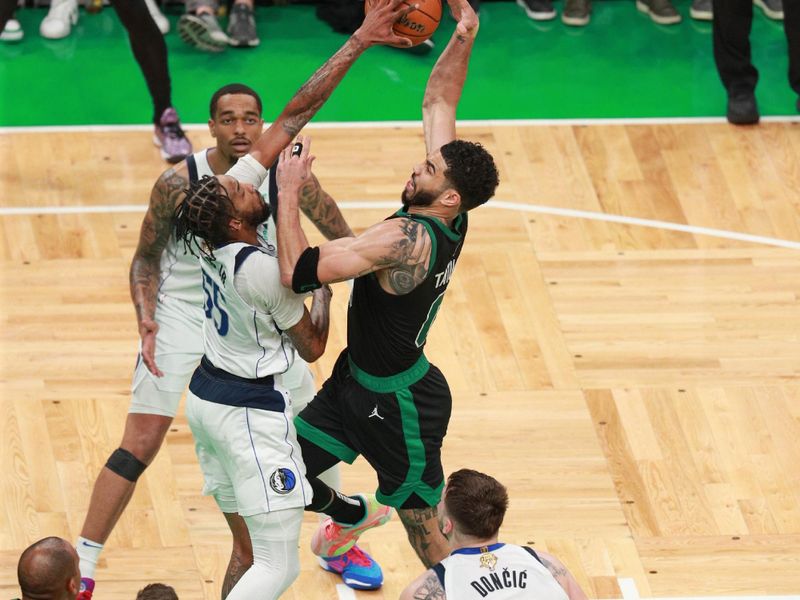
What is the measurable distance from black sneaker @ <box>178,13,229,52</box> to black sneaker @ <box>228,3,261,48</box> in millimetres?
67

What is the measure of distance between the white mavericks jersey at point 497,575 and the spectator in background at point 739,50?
5955 mm

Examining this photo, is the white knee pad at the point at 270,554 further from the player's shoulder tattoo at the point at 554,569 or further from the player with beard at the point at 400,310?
the player's shoulder tattoo at the point at 554,569

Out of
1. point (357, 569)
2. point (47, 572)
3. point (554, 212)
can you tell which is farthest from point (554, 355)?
point (47, 572)

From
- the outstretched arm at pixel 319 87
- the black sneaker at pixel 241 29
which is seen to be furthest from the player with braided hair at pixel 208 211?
the black sneaker at pixel 241 29

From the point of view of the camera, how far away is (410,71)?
11.1 meters

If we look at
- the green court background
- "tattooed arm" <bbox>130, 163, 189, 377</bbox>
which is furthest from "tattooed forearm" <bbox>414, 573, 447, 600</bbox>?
the green court background

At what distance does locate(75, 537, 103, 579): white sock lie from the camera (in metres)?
6.40

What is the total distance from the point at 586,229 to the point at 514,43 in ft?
8.68

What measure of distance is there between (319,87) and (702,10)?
6667 millimetres

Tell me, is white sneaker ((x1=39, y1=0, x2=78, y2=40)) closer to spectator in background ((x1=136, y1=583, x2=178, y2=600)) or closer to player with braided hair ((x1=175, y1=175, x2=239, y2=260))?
player with braided hair ((x1=175, y1=175, x2=239, y2=260))

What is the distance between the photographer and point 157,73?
9.91 meters

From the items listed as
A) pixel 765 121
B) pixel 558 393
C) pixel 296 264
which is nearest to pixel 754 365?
pixel 558 393

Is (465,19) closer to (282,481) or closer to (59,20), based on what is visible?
(282,481)

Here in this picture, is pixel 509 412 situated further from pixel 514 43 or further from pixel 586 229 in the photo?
pixel 514 43
